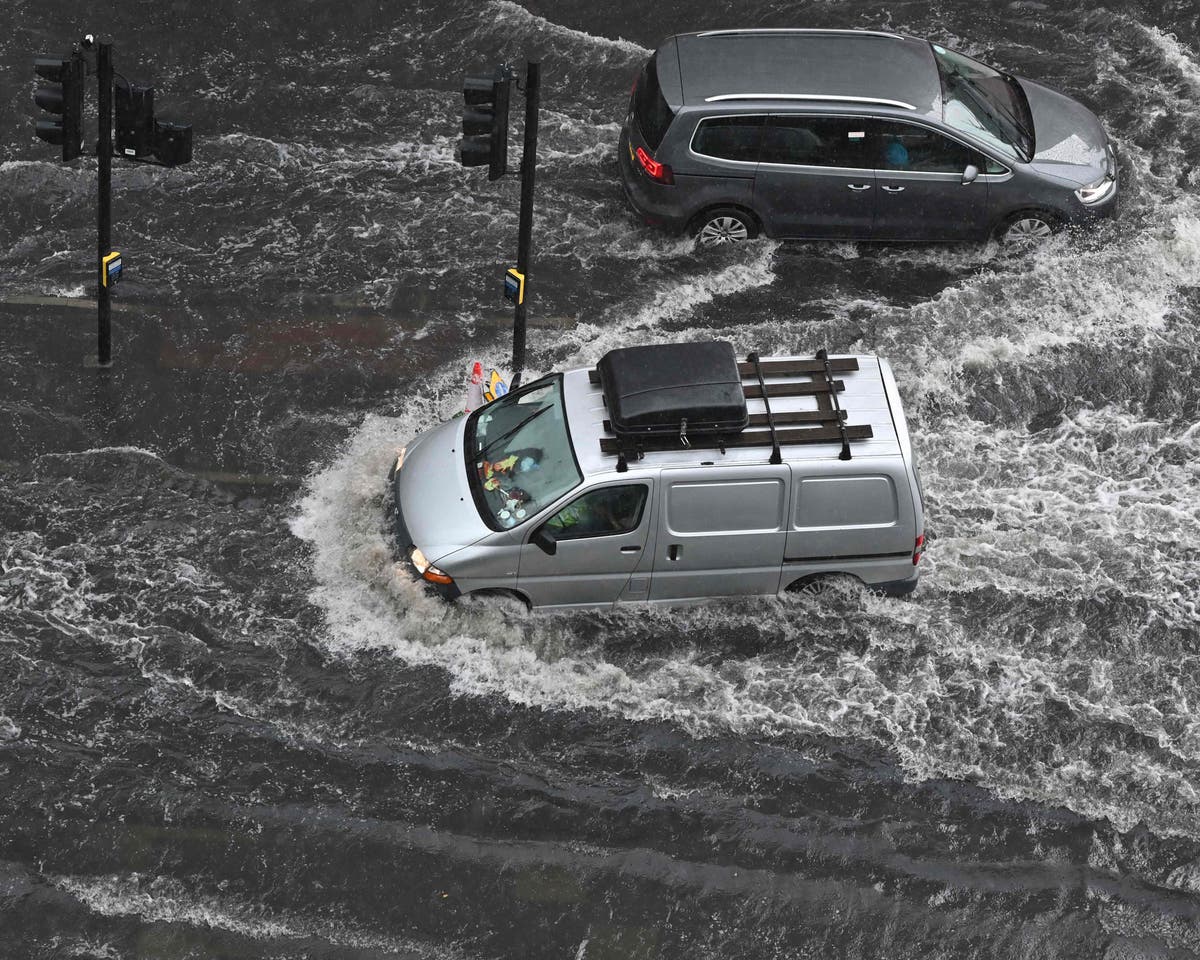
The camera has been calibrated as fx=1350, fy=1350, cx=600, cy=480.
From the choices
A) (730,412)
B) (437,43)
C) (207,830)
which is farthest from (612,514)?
(437,43)

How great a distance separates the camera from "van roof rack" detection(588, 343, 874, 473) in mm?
9883

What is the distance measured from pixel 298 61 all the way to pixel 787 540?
9987mm

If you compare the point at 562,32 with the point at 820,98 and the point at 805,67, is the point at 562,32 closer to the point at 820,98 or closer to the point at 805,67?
the point at 805,67

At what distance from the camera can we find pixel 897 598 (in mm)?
10844

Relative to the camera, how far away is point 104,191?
38.2 ft

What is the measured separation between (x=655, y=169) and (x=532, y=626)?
532 cm

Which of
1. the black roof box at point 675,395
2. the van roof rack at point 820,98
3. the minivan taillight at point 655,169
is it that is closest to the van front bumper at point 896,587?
the black roof box at point 675,395

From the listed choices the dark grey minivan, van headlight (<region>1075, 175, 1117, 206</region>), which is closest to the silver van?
the dark grey minivan

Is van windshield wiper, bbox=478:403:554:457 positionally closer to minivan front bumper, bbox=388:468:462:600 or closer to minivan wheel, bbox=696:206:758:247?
minivan front bumper, bbox=388:468:462:600

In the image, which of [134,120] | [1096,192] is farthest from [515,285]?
[1096,192]

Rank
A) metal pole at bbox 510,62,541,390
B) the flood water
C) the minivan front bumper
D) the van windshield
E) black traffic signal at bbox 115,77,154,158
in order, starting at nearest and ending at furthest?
the flood water
the van windshield
the minivan front bumper
metal pole at bbox 510,62,541,390
black traffic signal at bbox 115,77,154,158

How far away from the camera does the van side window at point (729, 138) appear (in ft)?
43.7

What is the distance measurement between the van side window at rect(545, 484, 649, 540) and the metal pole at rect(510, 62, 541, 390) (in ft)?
5.72

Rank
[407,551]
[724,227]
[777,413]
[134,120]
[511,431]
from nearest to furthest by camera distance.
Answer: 1. [777,413]
2. [407,551]
3. [511,431]
4. [134,120]
5. [724,227]
